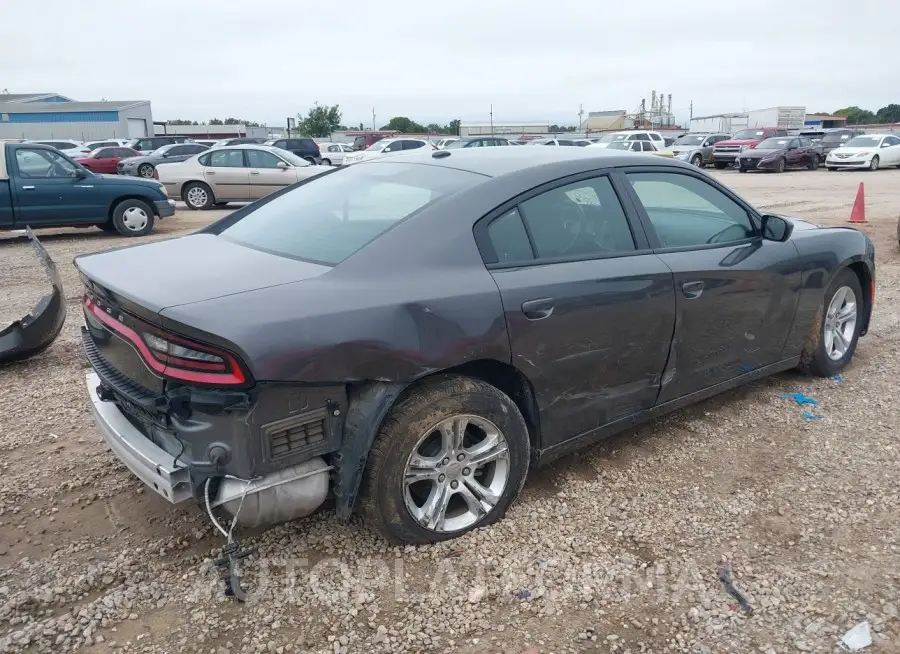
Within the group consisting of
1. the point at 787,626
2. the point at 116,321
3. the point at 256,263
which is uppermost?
the point at 256,263

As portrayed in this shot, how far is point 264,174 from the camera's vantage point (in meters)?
15.7

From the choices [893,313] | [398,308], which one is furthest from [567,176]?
[893,313]

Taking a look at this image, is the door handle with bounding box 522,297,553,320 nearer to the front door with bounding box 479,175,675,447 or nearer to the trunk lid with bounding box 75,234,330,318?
the front door with bounding box 479,175,675,447

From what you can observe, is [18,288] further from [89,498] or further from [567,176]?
[567,176]

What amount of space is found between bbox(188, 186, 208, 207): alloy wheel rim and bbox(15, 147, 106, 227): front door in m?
4.52

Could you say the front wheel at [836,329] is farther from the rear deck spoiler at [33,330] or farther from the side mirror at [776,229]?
the rear deck spoiler at [33,330]

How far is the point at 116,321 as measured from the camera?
271cm

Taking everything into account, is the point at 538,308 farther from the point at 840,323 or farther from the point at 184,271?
the point at 840,323

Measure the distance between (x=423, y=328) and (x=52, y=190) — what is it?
408 inches

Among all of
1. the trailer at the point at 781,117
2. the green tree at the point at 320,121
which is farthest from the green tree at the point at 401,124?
the trailer at the point at 781,117

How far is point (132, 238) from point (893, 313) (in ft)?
35.1

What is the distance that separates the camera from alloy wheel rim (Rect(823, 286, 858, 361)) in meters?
4.61

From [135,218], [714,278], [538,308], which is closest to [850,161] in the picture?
[135,218]

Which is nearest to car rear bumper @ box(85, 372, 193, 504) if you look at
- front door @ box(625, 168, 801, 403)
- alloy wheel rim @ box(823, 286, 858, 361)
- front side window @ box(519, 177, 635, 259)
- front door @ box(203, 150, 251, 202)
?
front side window @ box(519, 177, 635, 259)
